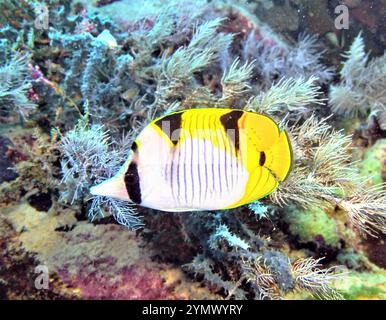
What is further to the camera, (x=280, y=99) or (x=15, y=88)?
(x=15, y=88)

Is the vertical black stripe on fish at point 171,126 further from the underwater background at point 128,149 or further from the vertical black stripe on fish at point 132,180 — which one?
the underwater background at point 128,149

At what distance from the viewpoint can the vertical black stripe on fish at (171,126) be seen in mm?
1513

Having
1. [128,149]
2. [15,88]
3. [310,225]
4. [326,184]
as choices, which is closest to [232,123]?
[128,149]

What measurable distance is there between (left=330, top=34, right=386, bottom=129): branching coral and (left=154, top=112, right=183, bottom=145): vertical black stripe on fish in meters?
2.49

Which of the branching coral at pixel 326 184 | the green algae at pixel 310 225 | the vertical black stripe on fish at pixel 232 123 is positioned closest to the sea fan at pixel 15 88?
the vertical black stripe on fish at pixel 232 123

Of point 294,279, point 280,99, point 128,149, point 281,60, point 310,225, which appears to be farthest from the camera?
point 281,60

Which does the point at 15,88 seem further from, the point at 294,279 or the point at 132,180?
the point at 294,279

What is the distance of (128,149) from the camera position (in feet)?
A: 8.47

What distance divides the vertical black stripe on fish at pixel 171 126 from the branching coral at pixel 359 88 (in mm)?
2490

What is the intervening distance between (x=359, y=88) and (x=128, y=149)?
2.58 metres

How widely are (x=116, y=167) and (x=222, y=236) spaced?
87 centimetres

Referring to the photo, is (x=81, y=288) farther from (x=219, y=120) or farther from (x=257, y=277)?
(x=219, y=120)

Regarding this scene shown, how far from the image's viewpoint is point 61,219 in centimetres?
253
